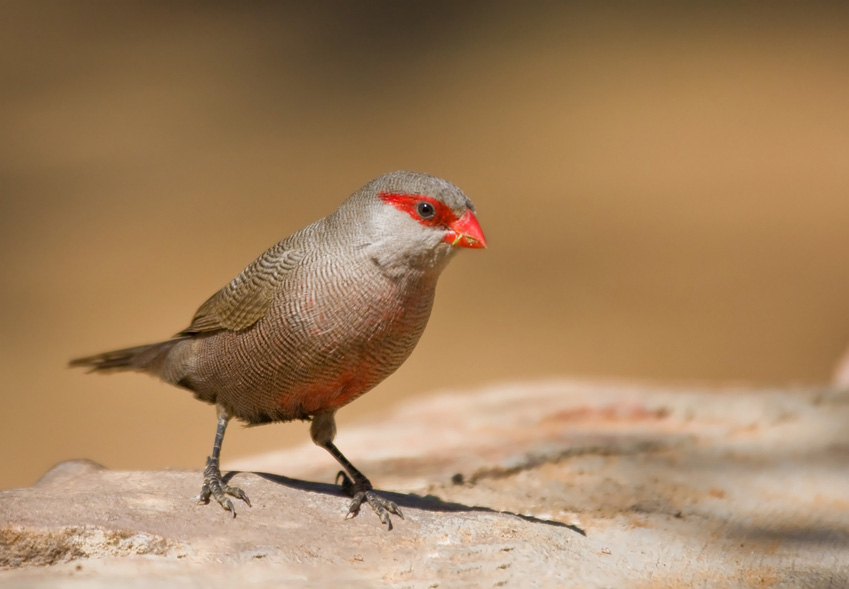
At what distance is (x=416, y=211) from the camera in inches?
141

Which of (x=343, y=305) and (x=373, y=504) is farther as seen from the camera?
(x=373, y=504)

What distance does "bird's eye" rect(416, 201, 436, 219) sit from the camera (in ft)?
11.7

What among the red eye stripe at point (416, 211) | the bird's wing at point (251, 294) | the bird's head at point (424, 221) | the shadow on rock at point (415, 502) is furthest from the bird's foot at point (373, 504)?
the red eye stripe at point (416, 211)

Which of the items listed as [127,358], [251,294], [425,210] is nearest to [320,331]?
[251,294]

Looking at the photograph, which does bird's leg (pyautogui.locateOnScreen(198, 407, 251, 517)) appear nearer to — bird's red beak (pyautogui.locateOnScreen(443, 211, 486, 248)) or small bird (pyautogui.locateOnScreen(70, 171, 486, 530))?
small bird (pyautogui.locateOnScreen(70, 171, 486, 530))

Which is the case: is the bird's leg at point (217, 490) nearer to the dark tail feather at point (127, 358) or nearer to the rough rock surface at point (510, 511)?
the rough rock surface at point (510, 511)

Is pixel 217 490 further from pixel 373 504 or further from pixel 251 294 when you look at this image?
pixel 251 294

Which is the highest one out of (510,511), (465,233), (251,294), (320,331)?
(465,233)

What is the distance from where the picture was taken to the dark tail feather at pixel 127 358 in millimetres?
4356

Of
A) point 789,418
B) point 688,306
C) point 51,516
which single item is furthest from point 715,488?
point 688,306

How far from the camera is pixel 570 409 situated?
5699 millimetres

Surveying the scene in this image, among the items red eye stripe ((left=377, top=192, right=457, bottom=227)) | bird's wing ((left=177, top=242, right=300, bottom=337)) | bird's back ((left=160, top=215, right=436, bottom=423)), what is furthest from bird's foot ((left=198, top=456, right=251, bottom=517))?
red eye stripe ((left=377, top=192, right=457, bottom=227))

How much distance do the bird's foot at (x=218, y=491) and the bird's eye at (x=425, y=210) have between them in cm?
114

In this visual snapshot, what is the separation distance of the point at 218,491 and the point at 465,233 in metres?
1.22
